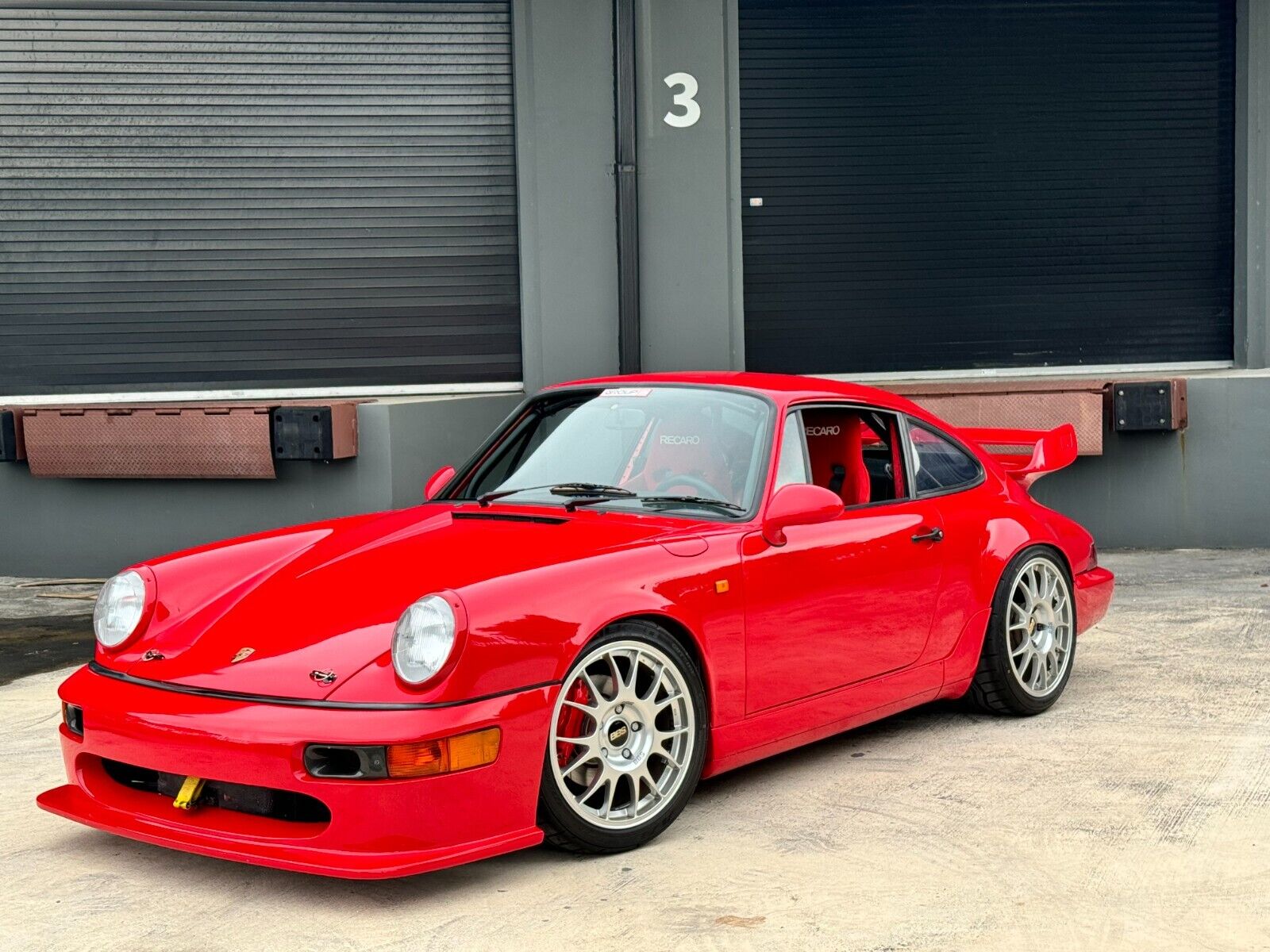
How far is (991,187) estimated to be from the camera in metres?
10.4

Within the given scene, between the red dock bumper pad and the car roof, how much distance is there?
0.99 meters

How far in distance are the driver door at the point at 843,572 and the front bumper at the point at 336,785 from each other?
89cm

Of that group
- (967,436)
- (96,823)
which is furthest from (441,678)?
(967,436)

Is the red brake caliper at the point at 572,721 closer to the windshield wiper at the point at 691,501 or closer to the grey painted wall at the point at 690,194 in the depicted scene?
the windshield wiper at the point at 691,501

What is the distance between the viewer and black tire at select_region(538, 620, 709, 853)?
3645 millimetres

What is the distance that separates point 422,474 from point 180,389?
1.92 meters

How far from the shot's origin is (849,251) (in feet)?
34.0

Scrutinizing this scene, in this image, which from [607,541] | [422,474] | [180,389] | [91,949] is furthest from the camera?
[180,389]

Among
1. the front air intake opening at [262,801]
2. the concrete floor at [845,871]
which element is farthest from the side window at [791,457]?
the front air intake opening at [262,801]

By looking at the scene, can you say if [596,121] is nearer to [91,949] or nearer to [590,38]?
[590,38]

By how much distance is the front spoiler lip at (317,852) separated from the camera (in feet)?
11.0

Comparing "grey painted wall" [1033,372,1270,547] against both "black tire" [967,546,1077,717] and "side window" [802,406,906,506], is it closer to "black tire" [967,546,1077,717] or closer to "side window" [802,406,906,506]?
"black tire" [967,546,1077,717]

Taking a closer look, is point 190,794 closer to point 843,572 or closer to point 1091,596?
point 843,572

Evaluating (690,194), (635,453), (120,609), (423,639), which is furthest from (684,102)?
(423,639)
